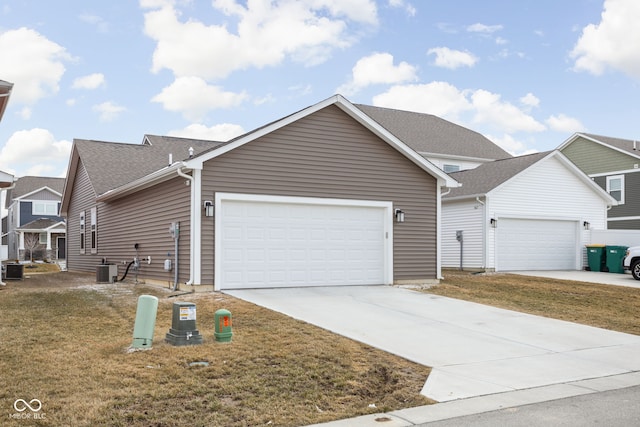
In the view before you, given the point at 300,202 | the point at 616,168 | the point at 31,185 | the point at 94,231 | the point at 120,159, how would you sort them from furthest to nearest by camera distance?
1. the point at 31,185
2. the point at 616,168
3. the point at 120,159
4. the point at 94,231
5. the point at 300,202

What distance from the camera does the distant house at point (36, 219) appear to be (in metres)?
49.0

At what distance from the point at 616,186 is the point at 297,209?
2144 centimetres

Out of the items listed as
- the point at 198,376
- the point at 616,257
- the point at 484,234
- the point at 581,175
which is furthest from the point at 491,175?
the point at 198,376

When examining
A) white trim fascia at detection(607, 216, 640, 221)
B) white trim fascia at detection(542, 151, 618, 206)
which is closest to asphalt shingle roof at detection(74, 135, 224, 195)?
white trim fascia at detection(542, 151, 618, 206)

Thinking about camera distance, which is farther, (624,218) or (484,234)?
(624,218)

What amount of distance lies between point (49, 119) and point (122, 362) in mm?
15099

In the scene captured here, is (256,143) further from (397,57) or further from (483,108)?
(483,108)

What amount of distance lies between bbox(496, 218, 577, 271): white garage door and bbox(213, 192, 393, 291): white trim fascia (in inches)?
288

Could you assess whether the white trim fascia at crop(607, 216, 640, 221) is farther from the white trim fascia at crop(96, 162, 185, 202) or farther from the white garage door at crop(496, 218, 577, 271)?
the white trim fascia at crop(96, 162, 185, 202)

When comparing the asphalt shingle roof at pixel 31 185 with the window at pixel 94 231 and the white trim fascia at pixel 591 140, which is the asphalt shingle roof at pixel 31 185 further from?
the white trim fascia at pixel 591 140

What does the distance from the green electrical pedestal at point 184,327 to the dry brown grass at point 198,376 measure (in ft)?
0.45

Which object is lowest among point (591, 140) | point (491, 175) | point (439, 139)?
point (491, 175)

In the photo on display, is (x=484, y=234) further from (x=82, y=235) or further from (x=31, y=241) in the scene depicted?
(x=31, y=241)

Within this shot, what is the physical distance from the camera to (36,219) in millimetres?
52344
